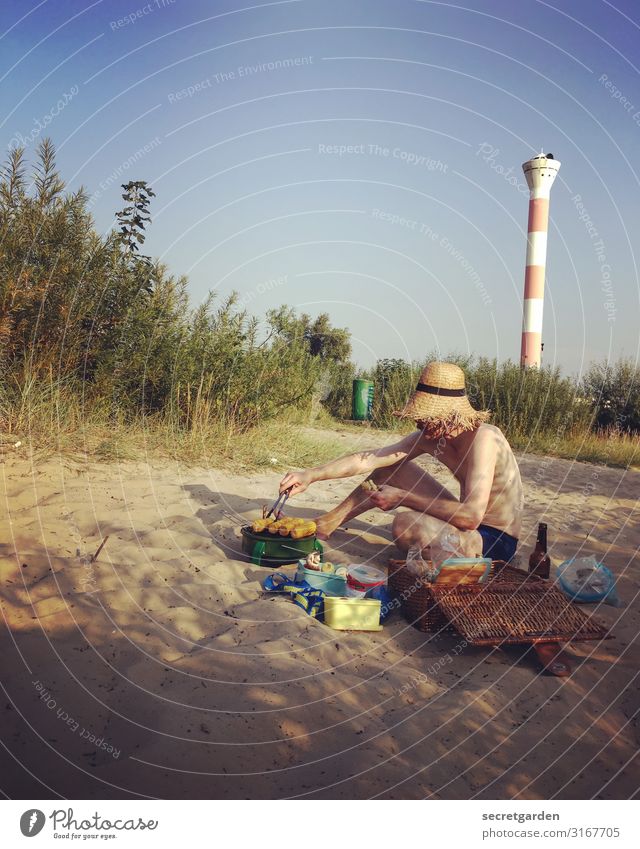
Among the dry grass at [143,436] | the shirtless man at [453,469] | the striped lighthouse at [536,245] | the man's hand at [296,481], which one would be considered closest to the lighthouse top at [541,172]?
the striped lighthouse at [536,245]

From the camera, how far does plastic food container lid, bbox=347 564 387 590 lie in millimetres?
4098

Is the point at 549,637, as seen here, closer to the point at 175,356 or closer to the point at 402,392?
the point at 175,356

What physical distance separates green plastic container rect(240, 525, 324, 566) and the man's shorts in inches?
48.1

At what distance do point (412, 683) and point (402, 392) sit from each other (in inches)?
401

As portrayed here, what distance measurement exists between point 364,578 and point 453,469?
1.12 meters

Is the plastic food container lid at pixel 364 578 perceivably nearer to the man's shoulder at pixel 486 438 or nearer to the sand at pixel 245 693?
the sand at pixel 245 693

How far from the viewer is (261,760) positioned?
99.9 inches

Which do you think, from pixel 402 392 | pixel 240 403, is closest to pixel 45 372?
pixel 240 403

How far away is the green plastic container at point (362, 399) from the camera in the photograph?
13.5 meters

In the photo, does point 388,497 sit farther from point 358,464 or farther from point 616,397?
point 616,397

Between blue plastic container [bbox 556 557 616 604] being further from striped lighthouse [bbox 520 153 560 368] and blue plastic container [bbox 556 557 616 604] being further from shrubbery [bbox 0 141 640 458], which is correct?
striped lighthouse [bbox 520 153 560 368]

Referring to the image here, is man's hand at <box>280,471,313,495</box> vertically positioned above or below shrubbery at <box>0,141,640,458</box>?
below

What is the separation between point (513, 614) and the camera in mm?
3754

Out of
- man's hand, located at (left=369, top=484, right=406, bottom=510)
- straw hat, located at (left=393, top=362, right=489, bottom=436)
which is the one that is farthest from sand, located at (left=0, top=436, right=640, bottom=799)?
straw hat, located at (left=393, top=362, right=489, bottom=436)
